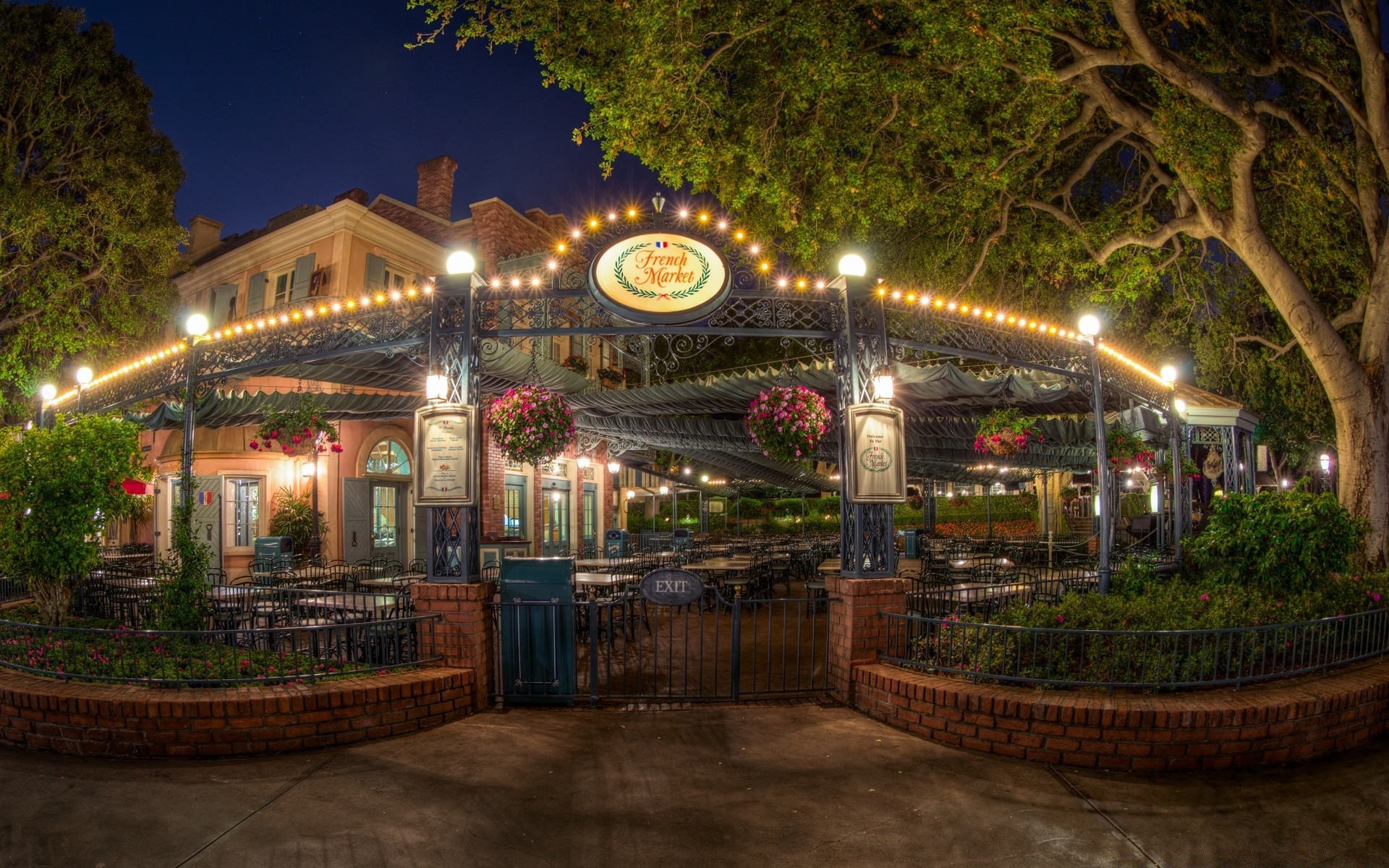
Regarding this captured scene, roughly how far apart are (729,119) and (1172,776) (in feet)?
37.9

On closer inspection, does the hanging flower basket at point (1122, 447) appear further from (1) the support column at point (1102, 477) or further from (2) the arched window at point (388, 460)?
(2) the arched window at point (388, 460)

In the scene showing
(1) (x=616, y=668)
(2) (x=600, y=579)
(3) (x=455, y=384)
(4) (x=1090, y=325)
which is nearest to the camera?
(3) (x=455, y=384)

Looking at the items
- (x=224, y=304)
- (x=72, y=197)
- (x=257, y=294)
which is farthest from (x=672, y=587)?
(x=224, y=304)

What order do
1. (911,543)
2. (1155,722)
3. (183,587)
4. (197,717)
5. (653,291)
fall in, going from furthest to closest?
1. (911,543)
2. (183,587)
3. (653,291)
4. (197,717)
5. (1155,722)

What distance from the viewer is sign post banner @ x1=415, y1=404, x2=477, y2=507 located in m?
6.71

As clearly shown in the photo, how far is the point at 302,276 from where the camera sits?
18.5 m

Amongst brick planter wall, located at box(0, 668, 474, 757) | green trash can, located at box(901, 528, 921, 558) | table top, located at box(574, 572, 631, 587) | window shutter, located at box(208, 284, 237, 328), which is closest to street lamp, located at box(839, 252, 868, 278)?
table top, located at box(574, 572, 631, 587)

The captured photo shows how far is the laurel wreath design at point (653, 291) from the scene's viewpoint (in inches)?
281

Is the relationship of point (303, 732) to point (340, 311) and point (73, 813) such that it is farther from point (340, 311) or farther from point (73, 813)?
point (340, 311)

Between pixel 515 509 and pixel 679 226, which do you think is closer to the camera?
pixel 679 226

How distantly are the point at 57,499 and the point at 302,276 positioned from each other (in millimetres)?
11828

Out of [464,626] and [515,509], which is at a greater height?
[515,509]

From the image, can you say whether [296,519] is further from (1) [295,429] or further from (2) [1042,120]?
(2) [1042,120]

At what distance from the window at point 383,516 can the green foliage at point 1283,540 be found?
649 inches
